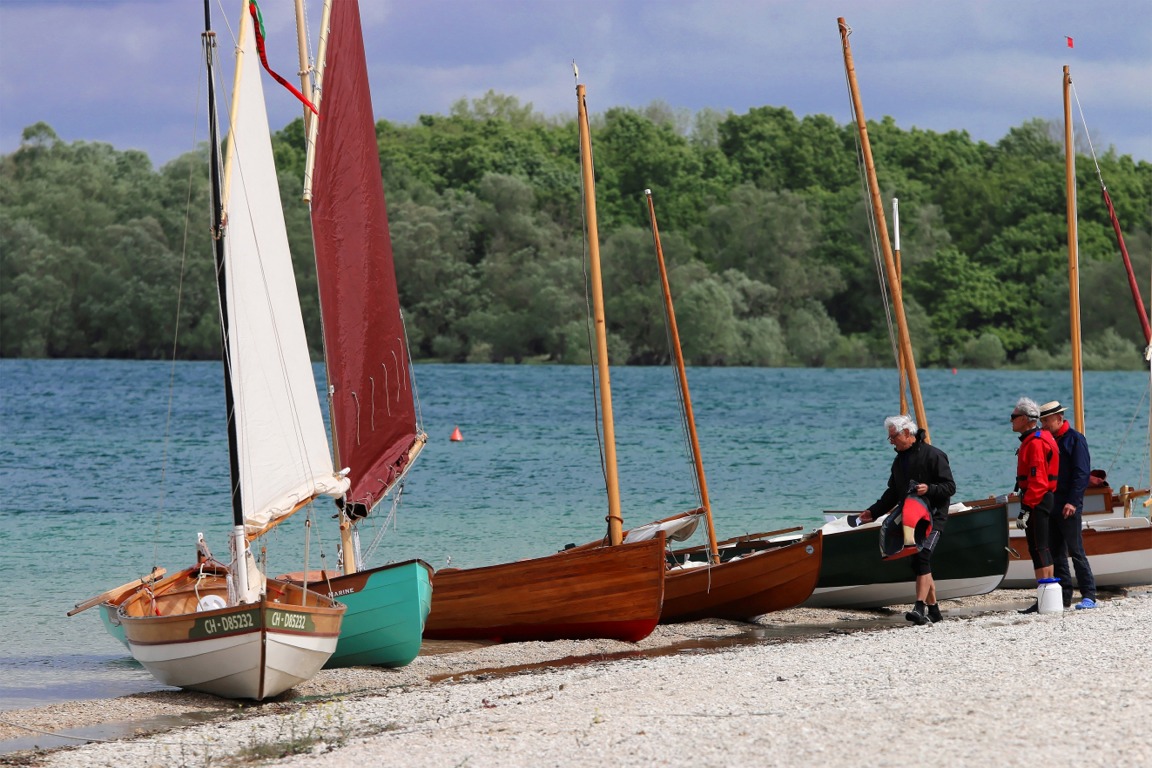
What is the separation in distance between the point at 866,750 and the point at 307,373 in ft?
22.5

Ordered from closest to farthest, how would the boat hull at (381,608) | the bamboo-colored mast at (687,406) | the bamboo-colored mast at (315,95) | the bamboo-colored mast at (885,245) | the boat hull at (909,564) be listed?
1. the boat hull at (381,608)
2. the bamboo-colored mast at (315,95)
3. the boat hull at (909,564)
4. the bamboo-colored mast at (687,406)
5. the bamboo-colored mast at (885,245)

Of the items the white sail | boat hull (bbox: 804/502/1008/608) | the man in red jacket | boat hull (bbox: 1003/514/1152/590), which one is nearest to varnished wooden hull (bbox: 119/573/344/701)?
the white sail

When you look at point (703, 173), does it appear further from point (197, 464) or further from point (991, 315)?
point (197, 464)

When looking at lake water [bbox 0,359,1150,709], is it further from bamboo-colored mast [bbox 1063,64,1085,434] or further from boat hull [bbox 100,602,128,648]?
bamboo-colored mast [bbox 1063,64,1085,434]

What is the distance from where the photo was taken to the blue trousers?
12602 millimetres

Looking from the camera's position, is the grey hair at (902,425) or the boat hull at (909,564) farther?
the boat hull at (909,564)

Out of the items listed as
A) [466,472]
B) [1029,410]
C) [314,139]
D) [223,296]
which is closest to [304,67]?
[314,139]

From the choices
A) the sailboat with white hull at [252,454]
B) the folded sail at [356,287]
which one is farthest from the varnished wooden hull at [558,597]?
the sailboat with white hull at [252,454]

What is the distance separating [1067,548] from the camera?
12.8 m

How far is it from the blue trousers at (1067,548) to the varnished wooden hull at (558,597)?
3.43 meters

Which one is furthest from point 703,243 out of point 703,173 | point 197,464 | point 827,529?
point 827,529

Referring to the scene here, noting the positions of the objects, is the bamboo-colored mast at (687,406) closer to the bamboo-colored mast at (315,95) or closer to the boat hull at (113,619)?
the bamboo-colored mast at (315,95)

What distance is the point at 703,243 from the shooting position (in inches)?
4085

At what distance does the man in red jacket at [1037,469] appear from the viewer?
40.3ft
